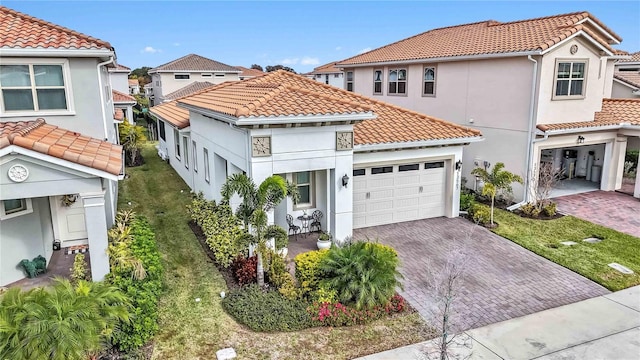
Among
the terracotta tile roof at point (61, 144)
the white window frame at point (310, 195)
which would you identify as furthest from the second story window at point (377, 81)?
the terracotta tile roof at point (61, 144)

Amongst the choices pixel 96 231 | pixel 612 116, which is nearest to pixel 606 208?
pixel 612 116

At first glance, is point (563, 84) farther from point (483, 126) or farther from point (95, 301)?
point (95, 301)

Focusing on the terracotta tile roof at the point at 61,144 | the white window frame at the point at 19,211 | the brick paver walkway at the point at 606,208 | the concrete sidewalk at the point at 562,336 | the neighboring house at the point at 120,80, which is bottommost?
the concrete sidewalk at the point at 562,336

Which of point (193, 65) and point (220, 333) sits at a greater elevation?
point (193, 65)

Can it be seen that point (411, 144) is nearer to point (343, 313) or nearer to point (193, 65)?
point (343, 313)

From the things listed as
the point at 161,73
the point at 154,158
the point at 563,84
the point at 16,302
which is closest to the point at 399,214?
the point at 563,84

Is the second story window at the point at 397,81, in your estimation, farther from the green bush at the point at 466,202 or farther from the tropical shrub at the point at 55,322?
the tropical shrub at the point at 55,322
